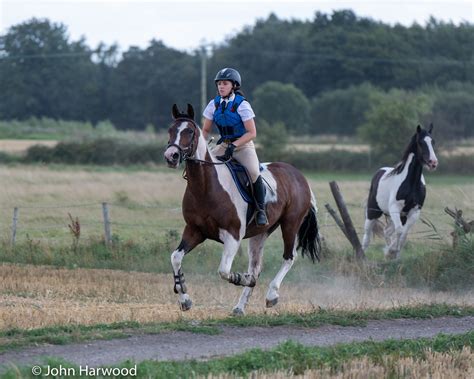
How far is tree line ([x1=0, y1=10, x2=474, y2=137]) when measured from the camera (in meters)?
69.6

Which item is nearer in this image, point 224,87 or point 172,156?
point 172,156

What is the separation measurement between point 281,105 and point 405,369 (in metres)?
66.1

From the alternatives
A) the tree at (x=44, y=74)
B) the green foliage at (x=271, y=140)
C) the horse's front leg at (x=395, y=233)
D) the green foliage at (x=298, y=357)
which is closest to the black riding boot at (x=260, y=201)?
the green foliage at (x=298, y=357)

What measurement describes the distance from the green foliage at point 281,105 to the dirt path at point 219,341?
→ 204 feet

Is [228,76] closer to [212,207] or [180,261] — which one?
[212,207]

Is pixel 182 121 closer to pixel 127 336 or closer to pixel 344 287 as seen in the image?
pixel 127 336

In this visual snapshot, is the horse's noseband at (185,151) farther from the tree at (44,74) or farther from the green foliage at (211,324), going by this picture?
the tree at (44,74)

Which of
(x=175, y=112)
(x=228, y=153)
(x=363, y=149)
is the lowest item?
(x=363, y=149)

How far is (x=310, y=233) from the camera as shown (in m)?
14.6

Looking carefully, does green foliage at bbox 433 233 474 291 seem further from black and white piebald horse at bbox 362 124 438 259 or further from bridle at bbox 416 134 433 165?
bridle at bbox 416 134 433 165

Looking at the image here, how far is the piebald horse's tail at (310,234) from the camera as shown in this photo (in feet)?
47.9

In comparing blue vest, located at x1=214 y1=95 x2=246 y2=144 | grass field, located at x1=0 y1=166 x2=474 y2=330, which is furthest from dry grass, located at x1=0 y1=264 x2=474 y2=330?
blue vest, located at x1=214 y1=95 x2=246 y2=144

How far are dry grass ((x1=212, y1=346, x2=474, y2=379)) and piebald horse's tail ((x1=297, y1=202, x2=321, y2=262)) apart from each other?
4.86 meters

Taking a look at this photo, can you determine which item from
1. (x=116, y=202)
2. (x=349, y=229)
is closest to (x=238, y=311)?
(x=349, y=229)
